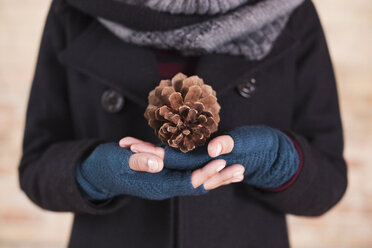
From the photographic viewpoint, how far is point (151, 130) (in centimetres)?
60

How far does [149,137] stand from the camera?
1.98 feet

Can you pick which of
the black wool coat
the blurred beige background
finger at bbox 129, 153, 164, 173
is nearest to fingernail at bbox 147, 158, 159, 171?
finger at bbox 129, 153, 164, 173

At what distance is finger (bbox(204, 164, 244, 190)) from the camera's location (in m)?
0.44

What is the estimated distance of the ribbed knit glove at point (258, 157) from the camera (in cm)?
44

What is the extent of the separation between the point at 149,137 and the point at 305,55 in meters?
0.30

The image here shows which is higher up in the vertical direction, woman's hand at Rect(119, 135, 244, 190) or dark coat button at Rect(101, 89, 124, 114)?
A: woman's hand at Rect(119, 135, 244, 190)

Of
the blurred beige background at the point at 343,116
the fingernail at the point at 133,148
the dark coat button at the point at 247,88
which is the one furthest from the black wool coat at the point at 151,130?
the blurred beige background at the point at 343,116

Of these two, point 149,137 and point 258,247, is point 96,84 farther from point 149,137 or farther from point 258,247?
point 258,247

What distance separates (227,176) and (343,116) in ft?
3.11

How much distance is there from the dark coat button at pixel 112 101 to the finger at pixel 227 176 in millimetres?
221

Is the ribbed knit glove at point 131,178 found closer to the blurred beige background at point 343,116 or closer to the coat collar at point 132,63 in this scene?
the coat collar at point 132,63

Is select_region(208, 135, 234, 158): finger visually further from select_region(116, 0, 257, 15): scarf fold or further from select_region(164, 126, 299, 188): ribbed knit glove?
select_region(116, 0, 257, 15): scarf fold

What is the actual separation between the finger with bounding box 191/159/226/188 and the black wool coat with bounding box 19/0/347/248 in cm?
Answer: 16

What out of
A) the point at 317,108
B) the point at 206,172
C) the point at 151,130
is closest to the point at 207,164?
the point at 206,172
